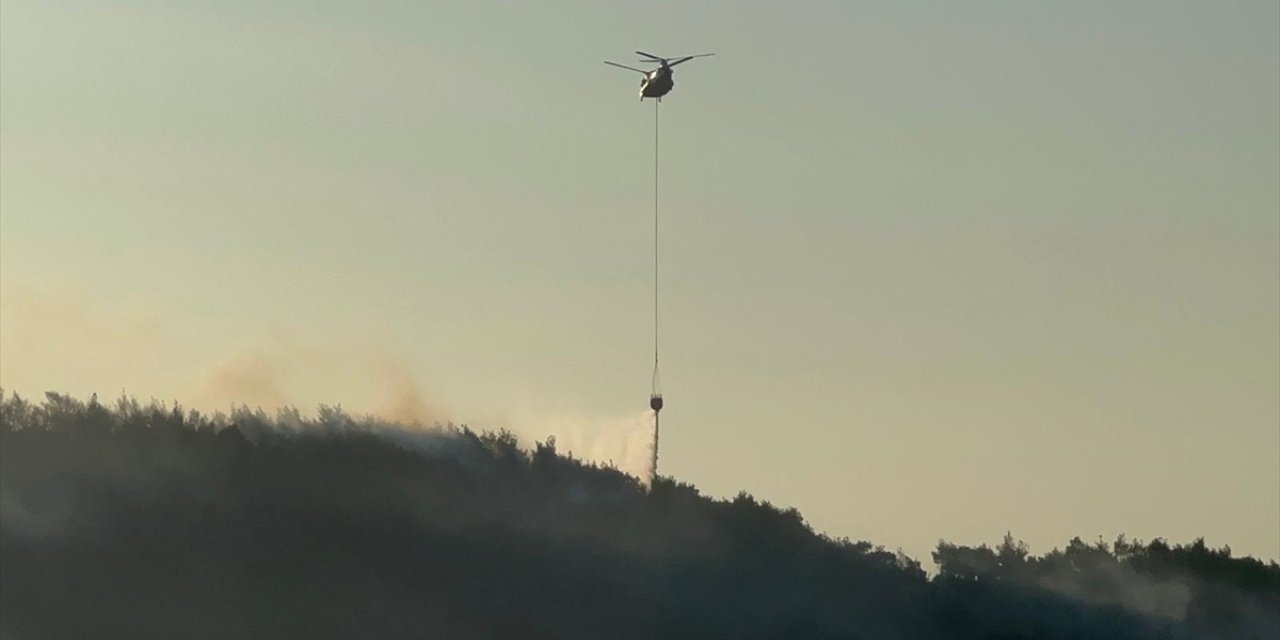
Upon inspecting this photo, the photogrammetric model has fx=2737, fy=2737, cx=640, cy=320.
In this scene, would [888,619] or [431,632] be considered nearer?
[431,632]

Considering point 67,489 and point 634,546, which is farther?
point 634,546

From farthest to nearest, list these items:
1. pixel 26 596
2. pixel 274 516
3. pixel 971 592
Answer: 1. pixel 971 592
2. pixel 274 516
3. pixel 26 596

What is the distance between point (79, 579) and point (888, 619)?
44.8m

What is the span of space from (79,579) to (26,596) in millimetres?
3124

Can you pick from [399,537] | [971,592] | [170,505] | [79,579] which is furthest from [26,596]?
[971,592]

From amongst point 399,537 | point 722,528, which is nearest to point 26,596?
point 399,537

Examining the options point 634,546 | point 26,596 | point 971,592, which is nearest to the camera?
point 26,596

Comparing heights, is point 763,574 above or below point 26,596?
above

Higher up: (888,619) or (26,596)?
(888,619)

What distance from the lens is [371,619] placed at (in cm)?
10838

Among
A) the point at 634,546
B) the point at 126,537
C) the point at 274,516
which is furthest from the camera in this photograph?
the point at 634,546

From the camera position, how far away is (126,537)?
10556 cm

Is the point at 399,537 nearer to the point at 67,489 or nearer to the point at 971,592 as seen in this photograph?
the point at 67,489

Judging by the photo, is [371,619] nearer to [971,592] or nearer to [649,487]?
[649,487]
